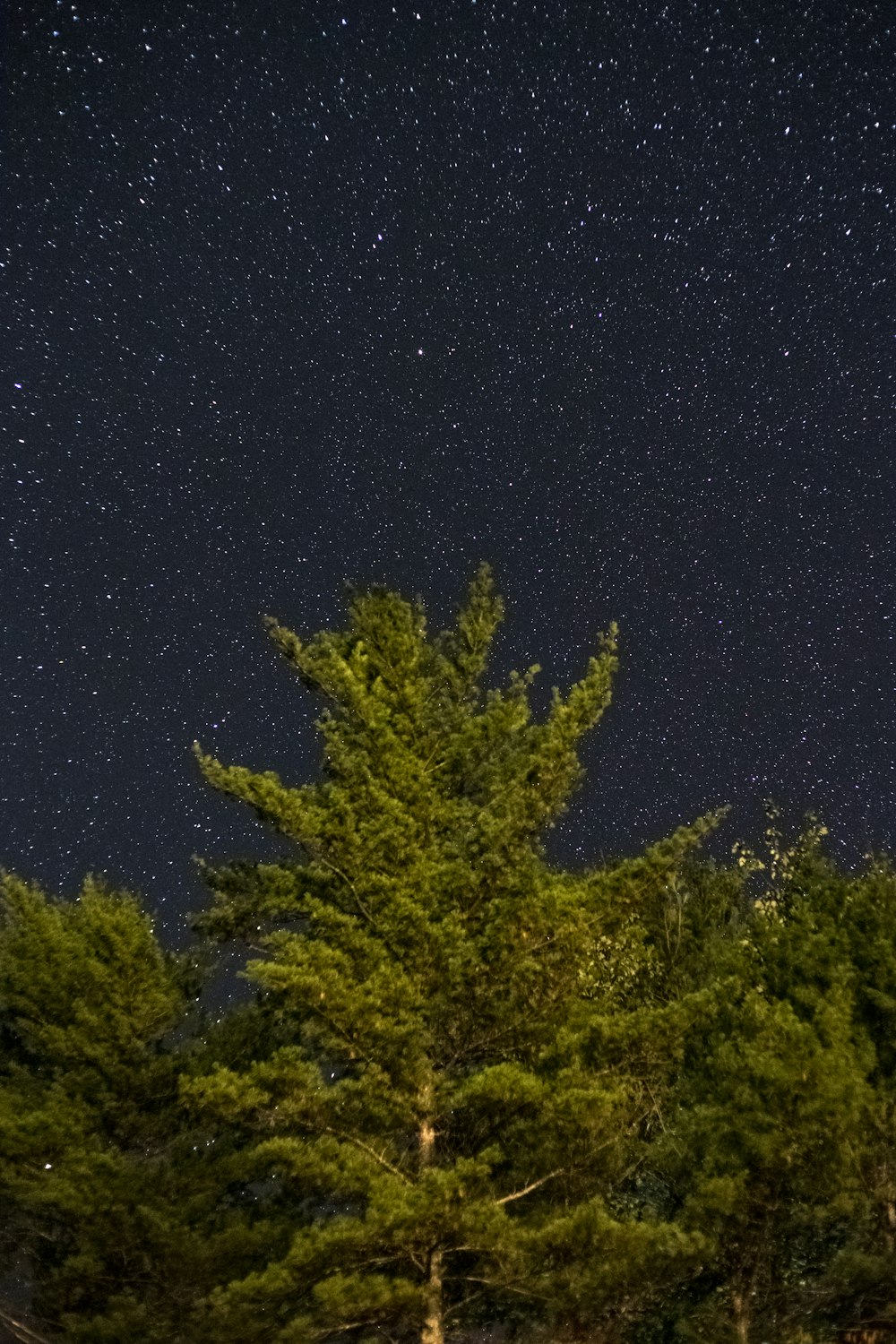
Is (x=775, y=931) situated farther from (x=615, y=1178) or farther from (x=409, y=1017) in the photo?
(x=409, y=1017)

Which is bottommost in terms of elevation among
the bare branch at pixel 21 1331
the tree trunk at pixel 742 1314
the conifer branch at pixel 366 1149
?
the tree trunk at pixel 742 1314

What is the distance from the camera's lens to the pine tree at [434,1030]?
1238cm

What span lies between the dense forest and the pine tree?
0.05 m

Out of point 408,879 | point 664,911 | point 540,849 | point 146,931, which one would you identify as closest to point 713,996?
point 540,849

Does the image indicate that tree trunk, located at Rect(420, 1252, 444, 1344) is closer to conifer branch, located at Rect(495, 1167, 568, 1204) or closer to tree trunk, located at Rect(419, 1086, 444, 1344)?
tree trunk, located at Rect(419, 1086, 444, 1344)

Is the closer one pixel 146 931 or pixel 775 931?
pixel 775 931

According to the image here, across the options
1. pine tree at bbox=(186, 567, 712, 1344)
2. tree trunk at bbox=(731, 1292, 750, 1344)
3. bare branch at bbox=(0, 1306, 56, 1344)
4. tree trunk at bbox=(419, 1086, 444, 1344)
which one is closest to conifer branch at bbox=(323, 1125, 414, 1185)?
pine tree at bbox=(186, 567, 712, 1344)

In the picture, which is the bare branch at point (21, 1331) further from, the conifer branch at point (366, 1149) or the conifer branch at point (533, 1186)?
the conifer branch at point (533, 1186)

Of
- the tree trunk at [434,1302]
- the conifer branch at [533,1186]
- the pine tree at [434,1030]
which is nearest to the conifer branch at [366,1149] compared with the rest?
the pine tree at [434,1030]

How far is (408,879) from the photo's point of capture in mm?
14398

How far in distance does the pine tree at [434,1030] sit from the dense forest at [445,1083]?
0.16 ft

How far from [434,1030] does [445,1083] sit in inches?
27.5

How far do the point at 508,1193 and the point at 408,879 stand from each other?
4387mm

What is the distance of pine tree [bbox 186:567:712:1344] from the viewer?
1238 centimetres
